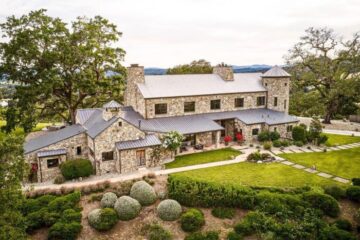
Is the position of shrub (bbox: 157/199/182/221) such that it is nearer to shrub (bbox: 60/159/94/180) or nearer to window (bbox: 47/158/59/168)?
shrub (bbox: 60/159/94/180)

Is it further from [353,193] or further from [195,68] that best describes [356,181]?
[195,68]

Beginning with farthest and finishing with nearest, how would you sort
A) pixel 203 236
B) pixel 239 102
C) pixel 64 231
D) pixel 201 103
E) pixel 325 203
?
pixel 239 102 → pixel 201 103 → pixel 325 203 → pixel 203 236 → pixel 64 231

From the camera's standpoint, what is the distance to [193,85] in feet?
119

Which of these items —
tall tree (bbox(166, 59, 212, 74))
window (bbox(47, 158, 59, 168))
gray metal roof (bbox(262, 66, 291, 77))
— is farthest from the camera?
tall tree (bbox(166, 59, 212, 74))

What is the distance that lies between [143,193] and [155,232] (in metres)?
3.24

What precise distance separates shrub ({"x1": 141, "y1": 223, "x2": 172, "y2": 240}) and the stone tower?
26.2 meters

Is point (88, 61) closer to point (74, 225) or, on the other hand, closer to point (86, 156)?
point (86, 156)

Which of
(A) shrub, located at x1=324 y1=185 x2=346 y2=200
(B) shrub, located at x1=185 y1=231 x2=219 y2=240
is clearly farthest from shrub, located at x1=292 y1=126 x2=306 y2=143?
(B) shrub, located at x1=185 y1=231 x2=219 y2=240

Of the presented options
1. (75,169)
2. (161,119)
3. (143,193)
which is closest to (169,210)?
(143,193)

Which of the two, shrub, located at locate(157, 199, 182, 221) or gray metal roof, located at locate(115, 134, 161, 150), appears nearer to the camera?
shrub, located at locate(157, 199, 182, 221)

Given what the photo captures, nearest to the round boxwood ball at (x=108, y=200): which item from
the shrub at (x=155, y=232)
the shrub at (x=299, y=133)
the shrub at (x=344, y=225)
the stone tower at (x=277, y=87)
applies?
the shrub at (x=155, y=232)

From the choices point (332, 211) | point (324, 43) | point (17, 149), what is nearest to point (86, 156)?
point (17, 149)

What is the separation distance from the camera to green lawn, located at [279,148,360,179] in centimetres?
2545

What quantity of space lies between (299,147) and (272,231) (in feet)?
54.3
